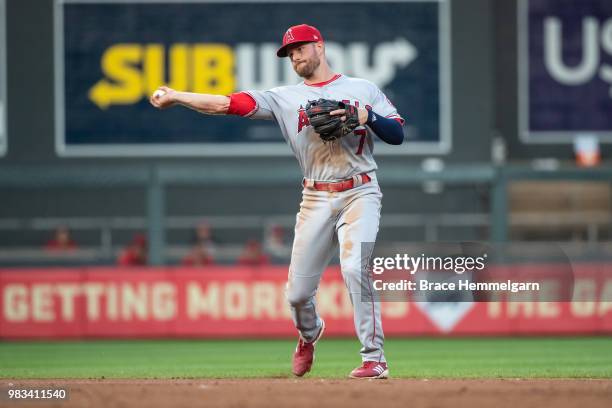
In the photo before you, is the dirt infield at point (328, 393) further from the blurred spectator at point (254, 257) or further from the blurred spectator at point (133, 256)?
the blurred spectator at point (254, 257)

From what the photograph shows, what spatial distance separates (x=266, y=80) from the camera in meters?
18.0

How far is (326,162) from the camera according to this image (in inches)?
277

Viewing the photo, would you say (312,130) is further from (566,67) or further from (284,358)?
(566,67)

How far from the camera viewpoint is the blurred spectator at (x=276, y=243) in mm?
15945

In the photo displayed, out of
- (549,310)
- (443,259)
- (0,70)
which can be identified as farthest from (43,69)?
(443,259)

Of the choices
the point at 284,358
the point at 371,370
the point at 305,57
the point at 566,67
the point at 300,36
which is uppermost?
the point at 566,67

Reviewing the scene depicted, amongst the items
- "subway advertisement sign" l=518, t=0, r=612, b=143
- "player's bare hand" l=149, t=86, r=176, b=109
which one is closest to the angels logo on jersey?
"player's bare hand" l=149, t=86, r=176, b=109

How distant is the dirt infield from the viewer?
584 centimetres

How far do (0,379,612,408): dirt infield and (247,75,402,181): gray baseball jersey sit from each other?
1.30 meters

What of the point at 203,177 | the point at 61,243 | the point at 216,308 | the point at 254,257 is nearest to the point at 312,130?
the point at 216,308

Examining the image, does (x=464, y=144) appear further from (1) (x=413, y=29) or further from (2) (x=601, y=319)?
(2) (x=601, y=319)

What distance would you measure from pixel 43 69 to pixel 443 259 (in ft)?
39.0

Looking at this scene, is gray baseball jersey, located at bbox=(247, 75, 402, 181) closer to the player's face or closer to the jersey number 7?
the jersey number 7

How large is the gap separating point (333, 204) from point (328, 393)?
1296 mm
